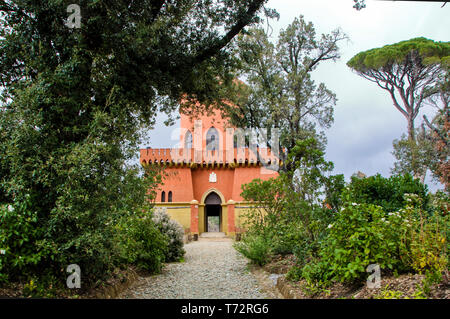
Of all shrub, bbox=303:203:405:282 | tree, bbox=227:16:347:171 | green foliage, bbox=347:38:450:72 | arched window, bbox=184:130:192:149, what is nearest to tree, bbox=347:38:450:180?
green foliage, bbox=347:38:450:72

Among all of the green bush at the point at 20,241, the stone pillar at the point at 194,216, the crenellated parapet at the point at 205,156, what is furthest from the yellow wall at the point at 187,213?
the green bush at the point at 20,241

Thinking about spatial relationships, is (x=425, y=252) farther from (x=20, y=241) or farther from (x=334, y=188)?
(x=20, y=241)

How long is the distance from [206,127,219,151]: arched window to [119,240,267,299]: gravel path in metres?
15.4

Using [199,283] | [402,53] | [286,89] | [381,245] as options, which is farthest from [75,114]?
[402,53]

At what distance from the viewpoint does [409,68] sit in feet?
73.7

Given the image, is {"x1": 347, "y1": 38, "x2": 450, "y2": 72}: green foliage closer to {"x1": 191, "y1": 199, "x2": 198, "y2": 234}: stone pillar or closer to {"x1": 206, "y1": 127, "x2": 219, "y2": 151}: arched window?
{"x1": 206, "y1": 127, "x2": 219, "y2": 151}: arched window

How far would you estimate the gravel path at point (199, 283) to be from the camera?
196 inches

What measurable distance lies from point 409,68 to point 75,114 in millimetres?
25011

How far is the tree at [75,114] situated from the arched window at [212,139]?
16658 millimetres

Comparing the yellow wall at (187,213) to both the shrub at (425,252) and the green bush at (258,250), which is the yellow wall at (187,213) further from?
the shrub at (425,252)

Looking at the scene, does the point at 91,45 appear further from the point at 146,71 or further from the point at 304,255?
the point at 304,255

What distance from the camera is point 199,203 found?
2180cm

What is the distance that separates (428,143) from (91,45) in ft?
67.7
